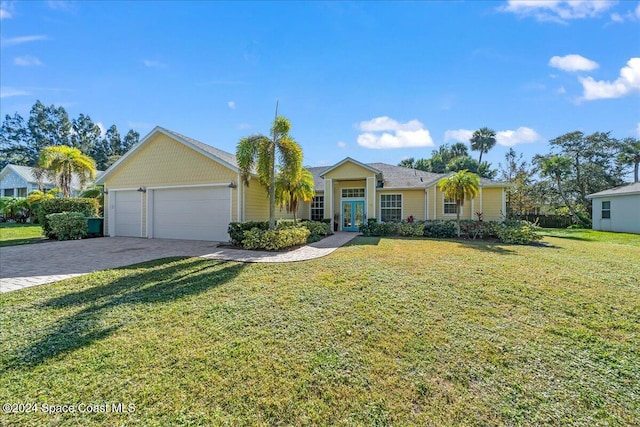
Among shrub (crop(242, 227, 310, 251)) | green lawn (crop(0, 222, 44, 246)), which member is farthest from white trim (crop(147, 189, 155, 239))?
shrub (crop(242, 227, 310, 251))

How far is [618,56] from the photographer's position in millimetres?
12336

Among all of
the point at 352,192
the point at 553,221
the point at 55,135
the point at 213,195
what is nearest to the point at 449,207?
the point at 352,192

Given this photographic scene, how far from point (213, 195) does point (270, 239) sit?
189 inches

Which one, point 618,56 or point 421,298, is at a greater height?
point 618,56

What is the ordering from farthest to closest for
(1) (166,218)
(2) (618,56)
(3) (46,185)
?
(3) (46,185) < (1) (166,218) < (2) (618,56)

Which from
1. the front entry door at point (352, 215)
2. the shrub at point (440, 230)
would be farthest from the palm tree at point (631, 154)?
the front entry door at point (352, 215)

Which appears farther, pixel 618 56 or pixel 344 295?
pixel 618 56

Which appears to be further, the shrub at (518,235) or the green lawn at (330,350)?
the shrub at (518,235)

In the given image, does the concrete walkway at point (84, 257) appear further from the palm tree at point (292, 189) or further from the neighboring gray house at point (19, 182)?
the neighboring gray house at point (19, 182)

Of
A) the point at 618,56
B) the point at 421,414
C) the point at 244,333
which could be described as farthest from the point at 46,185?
the point at 618,56

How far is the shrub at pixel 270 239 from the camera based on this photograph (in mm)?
10133

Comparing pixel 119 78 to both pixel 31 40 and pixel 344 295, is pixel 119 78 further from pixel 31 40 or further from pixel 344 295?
pixel 344 295

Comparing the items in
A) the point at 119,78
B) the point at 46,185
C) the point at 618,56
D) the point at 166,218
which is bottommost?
the point at 166,218

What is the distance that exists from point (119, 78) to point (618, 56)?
23774 mm
